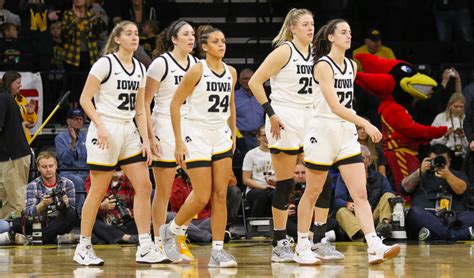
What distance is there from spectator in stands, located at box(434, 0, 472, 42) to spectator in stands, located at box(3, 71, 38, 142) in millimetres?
6255

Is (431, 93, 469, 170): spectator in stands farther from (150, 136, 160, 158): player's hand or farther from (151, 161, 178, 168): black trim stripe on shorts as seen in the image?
(150, 136, 160, 158): player's hand

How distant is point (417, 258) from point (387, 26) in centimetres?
843

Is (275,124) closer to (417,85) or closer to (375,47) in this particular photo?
(417,85)

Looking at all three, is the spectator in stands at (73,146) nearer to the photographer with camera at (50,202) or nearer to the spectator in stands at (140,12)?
the photographer with camera at (50,202)

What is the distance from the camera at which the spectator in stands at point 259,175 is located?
14469 mm

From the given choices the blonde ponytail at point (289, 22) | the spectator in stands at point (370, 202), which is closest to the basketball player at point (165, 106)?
the blonde ponytail at point (289, 22)

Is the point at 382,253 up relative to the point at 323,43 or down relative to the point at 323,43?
down

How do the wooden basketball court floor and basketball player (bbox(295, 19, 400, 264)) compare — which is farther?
basketball player (bbox(295, 19, 400, 264))

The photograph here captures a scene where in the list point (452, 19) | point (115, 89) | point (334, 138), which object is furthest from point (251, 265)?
point (452, 19)

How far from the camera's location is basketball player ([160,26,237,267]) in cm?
1020

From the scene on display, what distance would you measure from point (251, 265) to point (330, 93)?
165 centimetres

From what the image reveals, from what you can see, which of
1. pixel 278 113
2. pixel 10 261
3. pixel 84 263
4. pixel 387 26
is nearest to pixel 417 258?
pixel 278 113

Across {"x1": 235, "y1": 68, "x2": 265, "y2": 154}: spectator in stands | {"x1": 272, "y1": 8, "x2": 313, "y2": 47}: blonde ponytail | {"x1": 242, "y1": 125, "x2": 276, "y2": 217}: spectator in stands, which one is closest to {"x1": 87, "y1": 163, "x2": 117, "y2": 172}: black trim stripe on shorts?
{"x1": 272, "y1": 8, "x2": 313, "y2": 47}: blonde ponytail

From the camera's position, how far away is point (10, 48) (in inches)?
662
